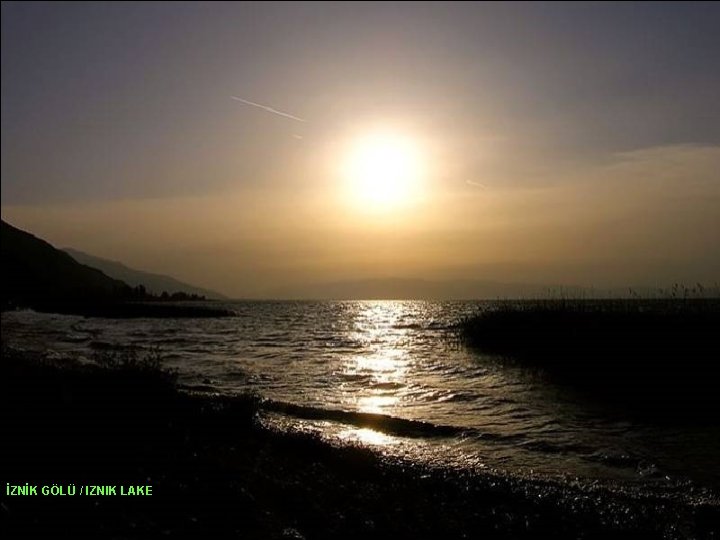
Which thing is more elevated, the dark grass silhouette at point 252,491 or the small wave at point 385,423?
the dark grass silhouette at point 252,491

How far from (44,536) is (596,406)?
19.8m

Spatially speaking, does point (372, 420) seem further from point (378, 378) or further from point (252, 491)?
point (378, 378)

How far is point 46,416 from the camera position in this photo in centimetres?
1186

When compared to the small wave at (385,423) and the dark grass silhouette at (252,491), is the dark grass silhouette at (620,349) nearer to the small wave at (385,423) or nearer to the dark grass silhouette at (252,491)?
the small wave at (385,423)

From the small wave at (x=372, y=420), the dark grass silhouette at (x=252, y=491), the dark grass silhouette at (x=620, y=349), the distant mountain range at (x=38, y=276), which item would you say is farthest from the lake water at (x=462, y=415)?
the distant mountain range at (x=38, y=276)

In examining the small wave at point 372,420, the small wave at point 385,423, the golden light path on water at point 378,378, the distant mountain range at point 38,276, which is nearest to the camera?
the golden light path on water at point 378,378

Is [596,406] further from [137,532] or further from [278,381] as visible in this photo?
[137,532]

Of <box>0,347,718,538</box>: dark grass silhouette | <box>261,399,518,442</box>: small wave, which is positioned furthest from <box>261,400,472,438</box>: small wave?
<box>0,347,718,538</box>: dark grass silhouette

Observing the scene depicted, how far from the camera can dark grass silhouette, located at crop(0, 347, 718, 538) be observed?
8.05m

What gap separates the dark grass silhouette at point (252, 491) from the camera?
317 inches

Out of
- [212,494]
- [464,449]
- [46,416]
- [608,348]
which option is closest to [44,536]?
[212,494]

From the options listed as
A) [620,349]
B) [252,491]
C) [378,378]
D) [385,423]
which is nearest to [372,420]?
[385,423]

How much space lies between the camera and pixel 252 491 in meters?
9.79

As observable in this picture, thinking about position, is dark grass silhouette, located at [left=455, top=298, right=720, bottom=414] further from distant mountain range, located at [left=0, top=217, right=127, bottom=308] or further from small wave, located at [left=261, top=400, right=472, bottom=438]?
distant mountain range, located at [left=0, top=217, right=127, bottom=308]
